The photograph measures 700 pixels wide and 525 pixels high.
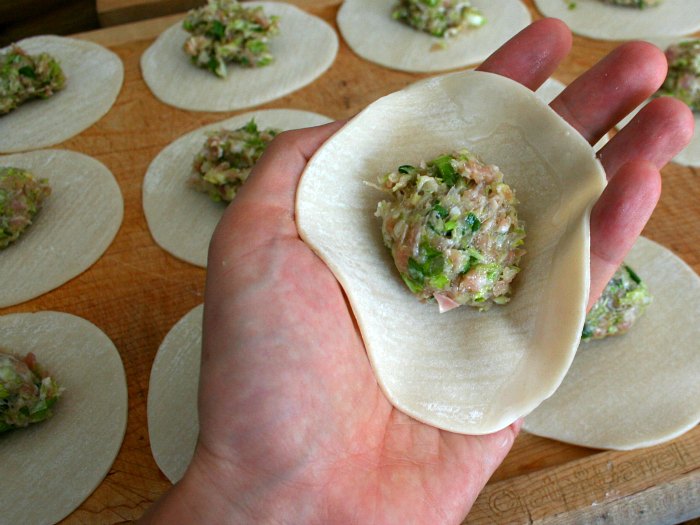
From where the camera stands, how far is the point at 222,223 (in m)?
1.82

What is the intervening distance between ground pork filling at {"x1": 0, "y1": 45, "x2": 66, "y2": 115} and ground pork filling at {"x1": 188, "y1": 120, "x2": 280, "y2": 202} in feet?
3.73

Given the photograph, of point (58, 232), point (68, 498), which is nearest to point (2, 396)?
point (68, 498)

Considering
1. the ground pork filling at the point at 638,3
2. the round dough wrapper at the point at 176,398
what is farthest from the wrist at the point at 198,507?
the ground pork filling at the point at 638,3

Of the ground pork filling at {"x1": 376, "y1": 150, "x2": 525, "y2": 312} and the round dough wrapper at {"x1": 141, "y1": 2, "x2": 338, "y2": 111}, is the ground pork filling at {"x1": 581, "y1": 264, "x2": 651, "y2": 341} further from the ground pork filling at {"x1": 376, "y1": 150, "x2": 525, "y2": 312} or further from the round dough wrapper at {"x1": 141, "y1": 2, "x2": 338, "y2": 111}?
the round dough wrapper at {"x1": 141, "y1": 2, "x2": 338, "y2": 111}

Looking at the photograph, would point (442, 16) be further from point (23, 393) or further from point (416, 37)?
point (23, 393)

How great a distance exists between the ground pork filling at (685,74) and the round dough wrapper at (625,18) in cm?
46

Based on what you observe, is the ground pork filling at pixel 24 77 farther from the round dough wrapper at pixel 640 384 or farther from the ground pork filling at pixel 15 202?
the round dough wrapper at pixel 640 384

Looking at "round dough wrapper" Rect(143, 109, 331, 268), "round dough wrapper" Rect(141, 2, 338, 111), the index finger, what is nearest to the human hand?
the index finger

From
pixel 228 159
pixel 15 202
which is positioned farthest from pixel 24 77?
pixel 228 159

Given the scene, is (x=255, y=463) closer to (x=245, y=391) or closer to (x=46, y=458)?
(x=245, y=391)

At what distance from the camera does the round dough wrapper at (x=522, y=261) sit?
1.74m

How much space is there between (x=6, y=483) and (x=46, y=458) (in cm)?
14

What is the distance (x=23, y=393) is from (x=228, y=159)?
1.25 meters

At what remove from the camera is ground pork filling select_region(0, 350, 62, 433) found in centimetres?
220
